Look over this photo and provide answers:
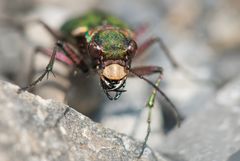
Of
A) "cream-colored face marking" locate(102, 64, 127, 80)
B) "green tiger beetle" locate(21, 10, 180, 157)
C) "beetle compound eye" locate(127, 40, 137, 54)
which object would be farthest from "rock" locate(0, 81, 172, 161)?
"beetle compound eye" locate(127, 40, 137, 54)

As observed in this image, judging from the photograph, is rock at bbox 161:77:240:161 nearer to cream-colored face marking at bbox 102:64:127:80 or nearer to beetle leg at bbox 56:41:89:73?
cream-colored face marking at bbox 102:64:127:80

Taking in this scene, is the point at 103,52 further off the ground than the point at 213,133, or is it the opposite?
the point at 103,52

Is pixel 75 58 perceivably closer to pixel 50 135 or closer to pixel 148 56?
pixel 148 56

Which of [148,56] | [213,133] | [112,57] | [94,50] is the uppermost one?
[148,56]

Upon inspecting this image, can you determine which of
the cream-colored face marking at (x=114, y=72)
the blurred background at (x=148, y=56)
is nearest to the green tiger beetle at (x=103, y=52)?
the cream-colored face marking at (x=114, y=72)

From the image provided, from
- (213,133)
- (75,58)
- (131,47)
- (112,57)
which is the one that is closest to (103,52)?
(112,57)

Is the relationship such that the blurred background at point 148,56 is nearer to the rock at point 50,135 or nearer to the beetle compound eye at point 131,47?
the beetle compound eye at point 131,47

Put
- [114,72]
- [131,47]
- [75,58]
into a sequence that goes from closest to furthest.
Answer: [114,72] < [131,47] < [75,58]
